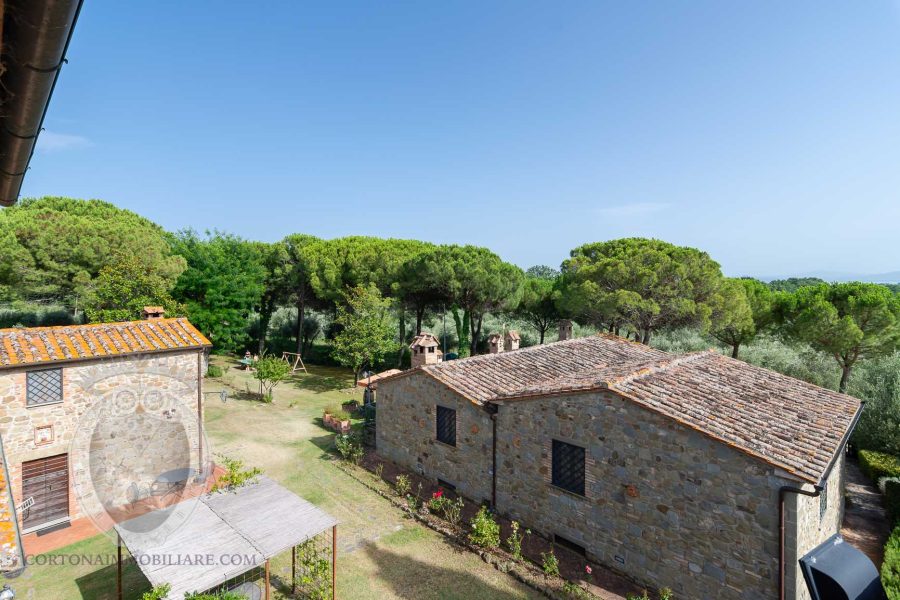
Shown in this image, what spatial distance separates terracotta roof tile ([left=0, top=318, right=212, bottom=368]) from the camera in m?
10.4

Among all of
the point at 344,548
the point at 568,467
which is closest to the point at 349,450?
the point at 344,548

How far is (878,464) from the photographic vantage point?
14961mm

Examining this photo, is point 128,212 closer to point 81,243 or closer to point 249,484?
point 81,243

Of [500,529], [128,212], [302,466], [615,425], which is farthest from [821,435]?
[128,212]

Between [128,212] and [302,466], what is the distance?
4269 centimetres

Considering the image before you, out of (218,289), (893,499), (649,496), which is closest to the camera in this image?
(649,496)

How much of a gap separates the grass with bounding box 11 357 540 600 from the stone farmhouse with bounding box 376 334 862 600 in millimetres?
2159

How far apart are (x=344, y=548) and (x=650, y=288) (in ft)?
65.0

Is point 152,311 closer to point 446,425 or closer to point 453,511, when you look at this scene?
point 446,425

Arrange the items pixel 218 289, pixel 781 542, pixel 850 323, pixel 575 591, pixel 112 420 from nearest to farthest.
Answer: pixel 781 542 → pixel 575 591 → pixel 112 420 → pixel 850 323 → pixel 218 289

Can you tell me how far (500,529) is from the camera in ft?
37.3

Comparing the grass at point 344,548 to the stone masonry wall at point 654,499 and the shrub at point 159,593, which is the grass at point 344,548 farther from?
the shrub at point 159,593

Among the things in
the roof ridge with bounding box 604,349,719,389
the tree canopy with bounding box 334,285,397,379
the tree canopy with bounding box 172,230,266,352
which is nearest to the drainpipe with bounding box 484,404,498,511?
the roof ridge with bounding box 604,349,719,389

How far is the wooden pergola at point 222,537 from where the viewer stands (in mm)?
6945
